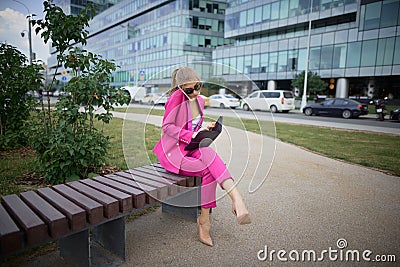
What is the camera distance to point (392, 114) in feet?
57.6

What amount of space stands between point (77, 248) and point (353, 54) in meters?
37.2

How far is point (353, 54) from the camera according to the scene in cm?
3234

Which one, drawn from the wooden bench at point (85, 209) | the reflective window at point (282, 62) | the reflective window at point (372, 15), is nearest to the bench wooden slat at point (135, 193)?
the wooden bench at point (85, 209)

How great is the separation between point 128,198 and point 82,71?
7.93ft

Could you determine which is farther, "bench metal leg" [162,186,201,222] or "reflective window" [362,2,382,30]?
"reflective window" [362,2,382,30]

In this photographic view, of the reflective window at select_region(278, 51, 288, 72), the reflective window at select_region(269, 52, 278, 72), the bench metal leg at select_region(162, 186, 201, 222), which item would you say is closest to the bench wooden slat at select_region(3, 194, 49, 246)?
the bench metal leg at select_region(162, 186, 201, 222)

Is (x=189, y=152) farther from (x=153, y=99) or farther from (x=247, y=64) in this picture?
(x=247, y=64)

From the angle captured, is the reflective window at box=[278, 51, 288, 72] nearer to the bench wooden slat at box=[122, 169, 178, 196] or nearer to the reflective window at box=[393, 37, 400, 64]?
the reflective window at box=[393, 37, 400, 64]

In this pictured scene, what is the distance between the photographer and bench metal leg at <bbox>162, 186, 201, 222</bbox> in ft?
9.89

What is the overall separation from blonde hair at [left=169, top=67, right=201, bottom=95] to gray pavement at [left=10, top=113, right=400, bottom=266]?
0.77 meters

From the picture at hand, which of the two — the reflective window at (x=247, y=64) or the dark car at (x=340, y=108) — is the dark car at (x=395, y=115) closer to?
the dark car at (x=340, y=108)

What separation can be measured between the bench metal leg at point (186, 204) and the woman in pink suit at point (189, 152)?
0.84 ft

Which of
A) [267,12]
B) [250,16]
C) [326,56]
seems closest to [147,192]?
[326,56]

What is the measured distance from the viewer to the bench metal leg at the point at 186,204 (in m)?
3.01
